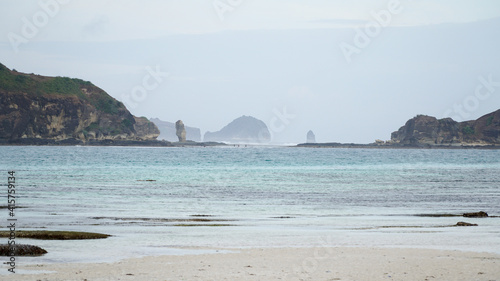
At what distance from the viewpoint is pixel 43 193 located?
38281mm

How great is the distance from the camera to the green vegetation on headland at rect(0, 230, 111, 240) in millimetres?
18547

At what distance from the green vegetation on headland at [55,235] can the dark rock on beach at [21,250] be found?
2.88 metres

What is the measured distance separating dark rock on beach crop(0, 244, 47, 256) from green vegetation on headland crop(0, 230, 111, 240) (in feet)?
9.44

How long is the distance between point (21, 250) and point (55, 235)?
11.0 feet

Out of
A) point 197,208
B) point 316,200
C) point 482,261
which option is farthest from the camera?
point 316,200

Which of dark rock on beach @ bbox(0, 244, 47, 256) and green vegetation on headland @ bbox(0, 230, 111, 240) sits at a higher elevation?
dark rock on beach @ bbox(0, 244, 47, 256)

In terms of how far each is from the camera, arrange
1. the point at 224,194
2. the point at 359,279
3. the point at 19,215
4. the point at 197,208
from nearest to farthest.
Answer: the point at 359,279 → the point at 19,215 → the point at 197,208 → the point at 224,194

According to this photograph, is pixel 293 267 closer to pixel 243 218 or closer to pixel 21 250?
pixel 21 250

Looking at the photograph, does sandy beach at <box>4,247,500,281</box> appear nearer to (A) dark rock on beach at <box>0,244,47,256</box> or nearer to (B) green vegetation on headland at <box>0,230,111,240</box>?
(A) dark rock on beach at <box>0,244,47,256</box>

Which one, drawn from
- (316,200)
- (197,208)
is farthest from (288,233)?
(316,200)

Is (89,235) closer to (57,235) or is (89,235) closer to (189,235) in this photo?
(57,235)

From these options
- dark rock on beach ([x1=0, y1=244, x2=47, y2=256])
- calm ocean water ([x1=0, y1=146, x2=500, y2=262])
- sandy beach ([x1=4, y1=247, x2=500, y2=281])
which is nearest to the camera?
sandy beach ([x1=4, y1=247, x2=500, y2=281])

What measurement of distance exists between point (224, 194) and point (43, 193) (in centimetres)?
Result: 1170

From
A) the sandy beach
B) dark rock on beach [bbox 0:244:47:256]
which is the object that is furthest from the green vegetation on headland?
the sandy beach
